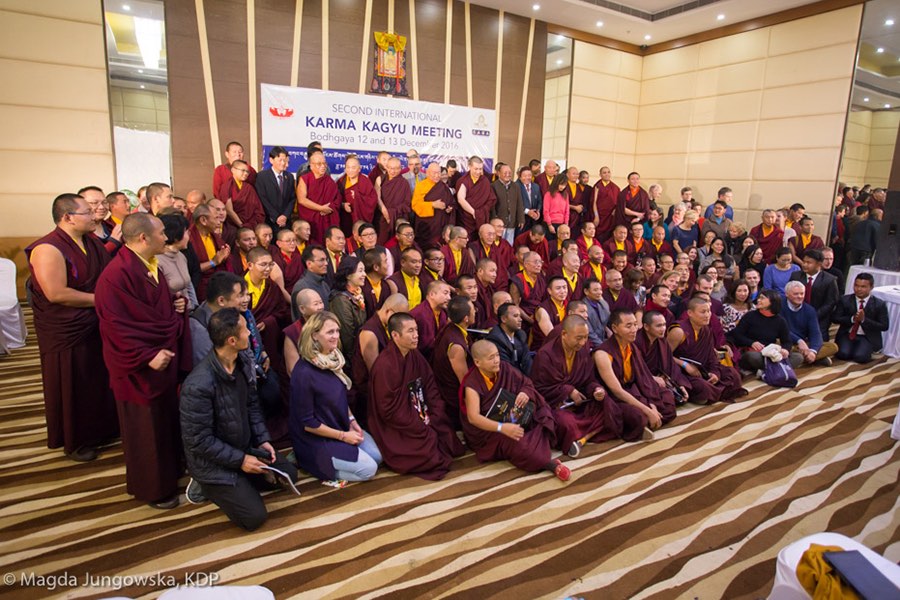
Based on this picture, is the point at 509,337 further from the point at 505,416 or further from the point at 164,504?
the point at 164,504

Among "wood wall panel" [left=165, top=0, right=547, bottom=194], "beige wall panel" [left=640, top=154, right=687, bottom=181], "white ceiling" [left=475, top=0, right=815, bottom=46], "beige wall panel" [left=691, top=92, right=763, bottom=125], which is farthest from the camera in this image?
"beige wall panel" [left=640, top=154, right=687, bottom=181]

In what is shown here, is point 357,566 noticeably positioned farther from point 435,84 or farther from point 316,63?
point 435,84

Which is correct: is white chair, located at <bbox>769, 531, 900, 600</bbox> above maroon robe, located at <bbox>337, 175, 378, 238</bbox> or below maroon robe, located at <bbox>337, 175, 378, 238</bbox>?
below

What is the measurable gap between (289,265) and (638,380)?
288 cm

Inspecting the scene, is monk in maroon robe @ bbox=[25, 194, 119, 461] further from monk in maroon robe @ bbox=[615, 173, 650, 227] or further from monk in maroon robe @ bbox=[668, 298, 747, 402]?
monk in maroon robe @ bbox=[615, 173, 650, 227]

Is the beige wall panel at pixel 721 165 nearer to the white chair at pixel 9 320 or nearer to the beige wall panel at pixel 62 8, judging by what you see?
the beige wall panel at pixel 62 8

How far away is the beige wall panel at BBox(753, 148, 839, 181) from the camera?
25.8 ft

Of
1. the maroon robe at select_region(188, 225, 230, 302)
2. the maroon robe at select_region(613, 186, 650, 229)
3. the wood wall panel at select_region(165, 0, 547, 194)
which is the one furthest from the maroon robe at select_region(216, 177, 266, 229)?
the maroon robe at select_region(613, 186, 650, 229)

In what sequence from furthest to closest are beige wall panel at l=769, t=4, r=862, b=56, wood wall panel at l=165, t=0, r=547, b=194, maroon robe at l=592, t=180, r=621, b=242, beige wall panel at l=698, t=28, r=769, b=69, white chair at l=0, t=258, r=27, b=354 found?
1. beige wall panel at l=698, t=28, r=769, b=69
2. maroon robe at l=592, t=180, r=621, b=242
3. beige wall panel at l=769, t=4, r=862, b=56
4. wood wall panel at l=165, t=0, r=547, b=194
5. white chair at l=0, t=258, r=27, b=354

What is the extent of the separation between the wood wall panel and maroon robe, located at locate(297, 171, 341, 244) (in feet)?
5.98

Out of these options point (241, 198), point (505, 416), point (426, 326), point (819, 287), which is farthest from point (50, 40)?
point (819, 287)

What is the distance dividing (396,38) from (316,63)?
134 cm

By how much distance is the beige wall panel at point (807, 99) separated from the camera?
769cm

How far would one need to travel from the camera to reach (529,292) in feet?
Result: 16.1
